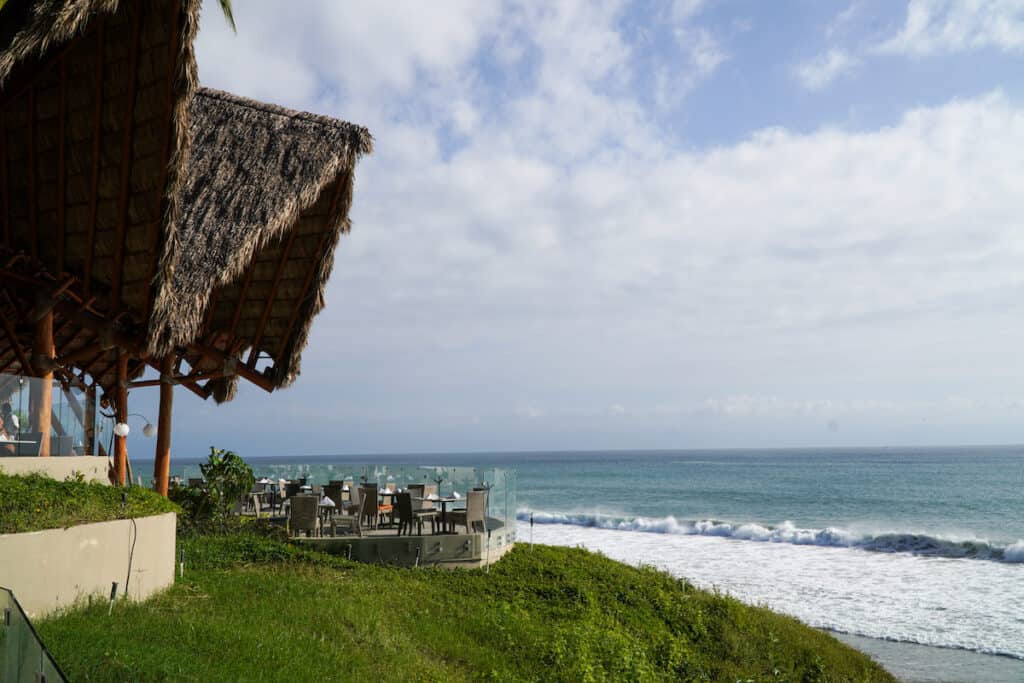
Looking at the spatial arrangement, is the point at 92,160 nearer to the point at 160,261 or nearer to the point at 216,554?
the point at 160,261

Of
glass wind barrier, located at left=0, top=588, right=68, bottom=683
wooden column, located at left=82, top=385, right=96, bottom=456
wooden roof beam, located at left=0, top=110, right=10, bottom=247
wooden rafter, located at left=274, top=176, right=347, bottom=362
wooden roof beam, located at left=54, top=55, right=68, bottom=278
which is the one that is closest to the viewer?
glass wind barrier, located at left=0, top=588, right=68, bottom=683

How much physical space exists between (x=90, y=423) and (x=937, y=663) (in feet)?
49.7

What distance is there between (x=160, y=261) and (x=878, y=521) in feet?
127

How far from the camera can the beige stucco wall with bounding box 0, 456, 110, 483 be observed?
942 centimetres

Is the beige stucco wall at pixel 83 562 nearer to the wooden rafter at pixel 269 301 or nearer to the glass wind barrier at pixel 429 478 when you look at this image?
the wooden rafter at pixel 269 301

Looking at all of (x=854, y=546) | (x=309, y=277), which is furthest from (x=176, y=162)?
(x=854, y=546)

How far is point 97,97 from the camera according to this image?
9.91 metres

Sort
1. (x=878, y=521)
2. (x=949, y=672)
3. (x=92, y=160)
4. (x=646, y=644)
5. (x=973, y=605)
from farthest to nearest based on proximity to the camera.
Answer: (x=878, y=521) < (x=973, y=605) < (x=949, y=672) < (x=646, y=644) < (x=92, y=160)

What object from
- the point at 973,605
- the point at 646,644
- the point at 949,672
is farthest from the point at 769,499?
the point at 646,644

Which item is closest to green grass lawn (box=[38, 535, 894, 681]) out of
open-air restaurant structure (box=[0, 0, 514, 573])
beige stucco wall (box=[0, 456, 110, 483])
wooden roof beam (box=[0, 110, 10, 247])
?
open-air restaurant structure (box=[0, 0, 514, 573])

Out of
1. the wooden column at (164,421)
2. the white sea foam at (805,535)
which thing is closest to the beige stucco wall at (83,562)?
the wooden column at (164,421)

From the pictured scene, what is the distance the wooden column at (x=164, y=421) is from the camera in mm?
14320

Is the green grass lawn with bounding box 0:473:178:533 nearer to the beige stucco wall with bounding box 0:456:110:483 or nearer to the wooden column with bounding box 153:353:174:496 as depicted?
the beige stucco wall with bounding box 0:456:110:483

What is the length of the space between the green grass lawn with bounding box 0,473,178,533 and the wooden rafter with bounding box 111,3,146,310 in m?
3.37
